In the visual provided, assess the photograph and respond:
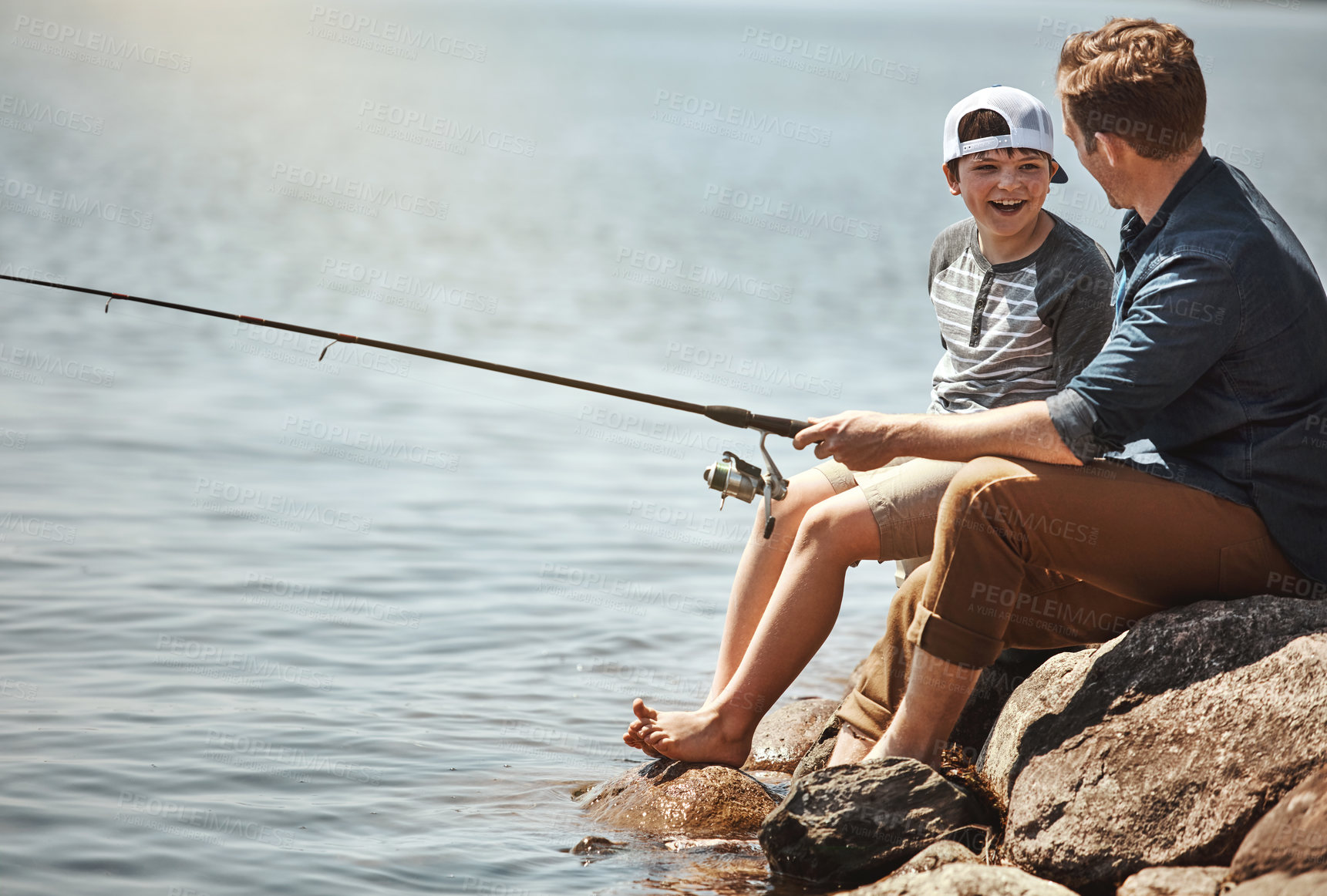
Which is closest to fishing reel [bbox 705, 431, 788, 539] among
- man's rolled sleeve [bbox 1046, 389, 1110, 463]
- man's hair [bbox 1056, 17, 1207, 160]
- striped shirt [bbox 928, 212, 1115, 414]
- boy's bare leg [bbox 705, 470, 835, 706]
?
boy's bare leg [bbox 705, 470, 835, 706]

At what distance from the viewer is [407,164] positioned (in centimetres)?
3391

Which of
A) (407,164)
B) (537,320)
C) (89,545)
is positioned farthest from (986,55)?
(89,545)

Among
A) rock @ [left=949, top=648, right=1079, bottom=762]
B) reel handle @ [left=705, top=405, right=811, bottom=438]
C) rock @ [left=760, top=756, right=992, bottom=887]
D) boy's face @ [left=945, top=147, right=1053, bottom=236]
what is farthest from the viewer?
rock @ [left=949, top=648, right=1079, bottom=762]

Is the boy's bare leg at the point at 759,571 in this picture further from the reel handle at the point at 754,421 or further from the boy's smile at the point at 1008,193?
the boy's smile at the point at 1008,193

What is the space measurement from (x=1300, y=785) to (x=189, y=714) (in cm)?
357

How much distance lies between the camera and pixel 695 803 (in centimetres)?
378

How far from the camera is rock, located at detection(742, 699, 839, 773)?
4402 millimetres

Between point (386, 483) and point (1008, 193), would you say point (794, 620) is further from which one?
point (386, 483)

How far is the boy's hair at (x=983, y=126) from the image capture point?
3674 millimetres

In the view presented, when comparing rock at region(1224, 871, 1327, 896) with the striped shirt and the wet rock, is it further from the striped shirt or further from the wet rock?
the wet rock

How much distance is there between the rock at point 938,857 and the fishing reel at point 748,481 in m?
0.84

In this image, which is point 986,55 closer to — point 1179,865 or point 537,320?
point 537,320

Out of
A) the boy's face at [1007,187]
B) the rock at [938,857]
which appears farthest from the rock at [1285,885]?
the boy's face at [1007,187]

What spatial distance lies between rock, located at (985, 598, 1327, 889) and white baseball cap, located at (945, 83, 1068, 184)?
1.28 meters
